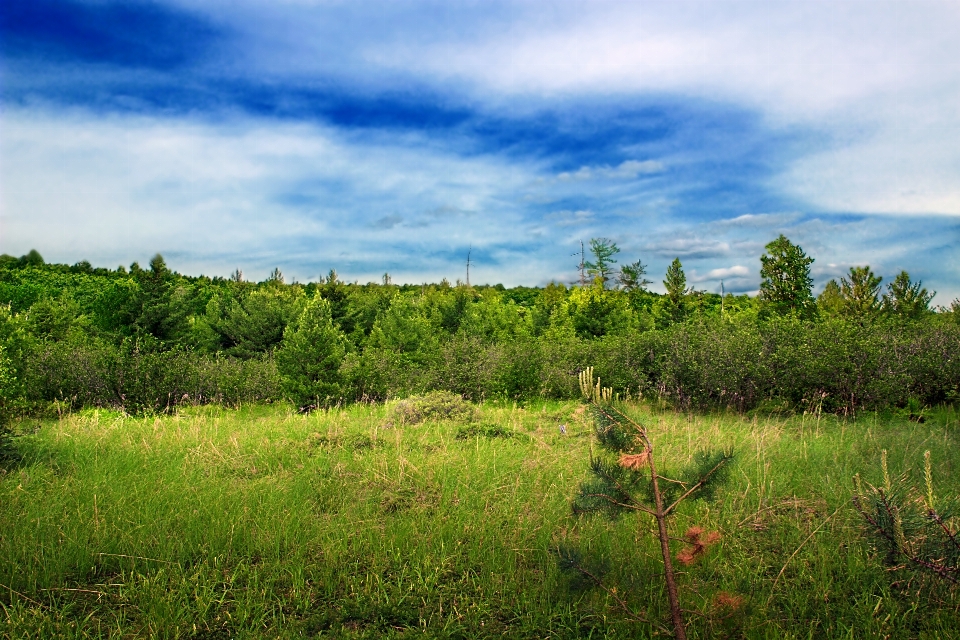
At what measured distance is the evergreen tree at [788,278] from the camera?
17609 millimetres

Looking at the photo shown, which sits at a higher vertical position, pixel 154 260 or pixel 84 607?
pixel 154 260

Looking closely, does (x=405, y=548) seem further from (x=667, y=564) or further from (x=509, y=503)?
(x=667, y=564)

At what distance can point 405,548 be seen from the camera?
4.27 metres

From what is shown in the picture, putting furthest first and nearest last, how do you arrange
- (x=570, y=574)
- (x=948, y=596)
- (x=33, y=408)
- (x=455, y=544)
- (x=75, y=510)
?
(x=33, y=408)
(x=75, y=510)
(x=455, y=544)
(x=948, y=596)
(x=570, y=574)

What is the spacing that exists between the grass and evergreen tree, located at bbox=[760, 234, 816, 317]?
11.9m

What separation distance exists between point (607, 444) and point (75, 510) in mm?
4424

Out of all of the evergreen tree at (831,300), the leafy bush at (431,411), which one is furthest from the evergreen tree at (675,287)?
the leafy bush at (431,411)

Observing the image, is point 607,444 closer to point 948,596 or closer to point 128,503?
point 948,596

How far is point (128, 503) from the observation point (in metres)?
4.92

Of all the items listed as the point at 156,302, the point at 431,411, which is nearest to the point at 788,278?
the point at 431,411

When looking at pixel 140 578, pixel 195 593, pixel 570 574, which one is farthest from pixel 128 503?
pixel 570 574

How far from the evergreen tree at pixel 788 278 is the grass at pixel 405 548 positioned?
1190 centimetres

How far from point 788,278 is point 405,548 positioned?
667 inches

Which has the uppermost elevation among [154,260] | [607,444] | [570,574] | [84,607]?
[154,260]
